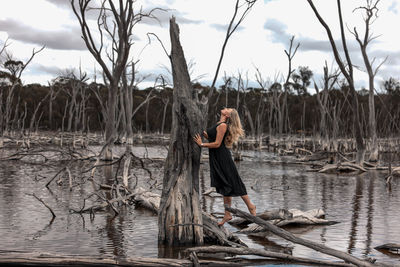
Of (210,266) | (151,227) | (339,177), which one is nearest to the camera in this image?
(210,266)

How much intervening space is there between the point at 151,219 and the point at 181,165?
2.83m

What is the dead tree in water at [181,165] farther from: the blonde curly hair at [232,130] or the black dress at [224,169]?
the blonde curly hair at [232,130]

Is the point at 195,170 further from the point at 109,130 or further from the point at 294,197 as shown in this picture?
the point at 109,130

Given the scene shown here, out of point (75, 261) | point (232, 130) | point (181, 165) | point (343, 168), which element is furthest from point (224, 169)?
point (343, 168)

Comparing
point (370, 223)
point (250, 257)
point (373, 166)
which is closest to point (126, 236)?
point (250, 257)

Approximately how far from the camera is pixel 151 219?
9914 mm

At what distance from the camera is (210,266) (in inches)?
237

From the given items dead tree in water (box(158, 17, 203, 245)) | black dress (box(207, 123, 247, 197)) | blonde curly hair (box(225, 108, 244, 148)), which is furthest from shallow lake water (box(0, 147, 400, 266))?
blonde curly hair (box(225, 108, 244, 148))

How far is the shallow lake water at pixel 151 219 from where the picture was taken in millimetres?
7523

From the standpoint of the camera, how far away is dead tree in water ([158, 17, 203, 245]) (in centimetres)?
730

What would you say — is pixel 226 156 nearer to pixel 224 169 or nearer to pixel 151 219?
pixel 224 169

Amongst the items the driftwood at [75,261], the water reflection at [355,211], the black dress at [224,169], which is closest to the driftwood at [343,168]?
the water reflection at [355,211]

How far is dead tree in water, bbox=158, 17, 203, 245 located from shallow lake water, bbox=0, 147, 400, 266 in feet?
1.30

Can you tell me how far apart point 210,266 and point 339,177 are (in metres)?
14.7
